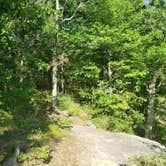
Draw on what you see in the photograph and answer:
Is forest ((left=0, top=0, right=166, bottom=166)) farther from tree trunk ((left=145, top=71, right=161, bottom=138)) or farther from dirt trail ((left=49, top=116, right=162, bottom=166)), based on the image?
dirt trail ((left=49, top=116, right=162, bottom=166))

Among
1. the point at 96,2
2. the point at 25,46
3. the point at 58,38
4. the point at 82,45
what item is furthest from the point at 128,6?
the point at 25,46

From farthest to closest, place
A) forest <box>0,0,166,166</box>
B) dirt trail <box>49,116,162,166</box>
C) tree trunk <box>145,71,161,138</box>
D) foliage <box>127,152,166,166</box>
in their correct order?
tree trunk <box>145,71,161,138</box> < forest <box>0,0,166,166</box> < foliage <box>127,152,166,166</box> < dirt trail <box>49,116,162,166</box>

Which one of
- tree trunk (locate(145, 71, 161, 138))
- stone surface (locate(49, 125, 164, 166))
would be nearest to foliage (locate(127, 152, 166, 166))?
stone surface (locate(49, 125, 164, 166))

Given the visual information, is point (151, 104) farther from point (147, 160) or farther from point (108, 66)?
point (147, 160)

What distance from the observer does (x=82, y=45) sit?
880 inches

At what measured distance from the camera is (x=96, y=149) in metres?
11.7

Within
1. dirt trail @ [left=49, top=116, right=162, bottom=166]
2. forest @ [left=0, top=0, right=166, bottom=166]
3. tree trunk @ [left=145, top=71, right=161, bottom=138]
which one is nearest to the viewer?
dirt trail @ [left=49, top=116, right=162, bottom=166]

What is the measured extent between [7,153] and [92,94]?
11211 millimetres

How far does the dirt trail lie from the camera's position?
10805 mm

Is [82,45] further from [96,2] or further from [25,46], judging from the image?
[25,46]

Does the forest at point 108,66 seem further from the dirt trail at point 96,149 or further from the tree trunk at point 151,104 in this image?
the dirt trail at point 96,149

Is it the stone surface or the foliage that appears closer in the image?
the stone surface

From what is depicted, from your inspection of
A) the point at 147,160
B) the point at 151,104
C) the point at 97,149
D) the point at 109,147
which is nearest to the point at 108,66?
the point at 151,104

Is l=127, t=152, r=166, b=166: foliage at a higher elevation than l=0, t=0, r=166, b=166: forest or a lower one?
lower
